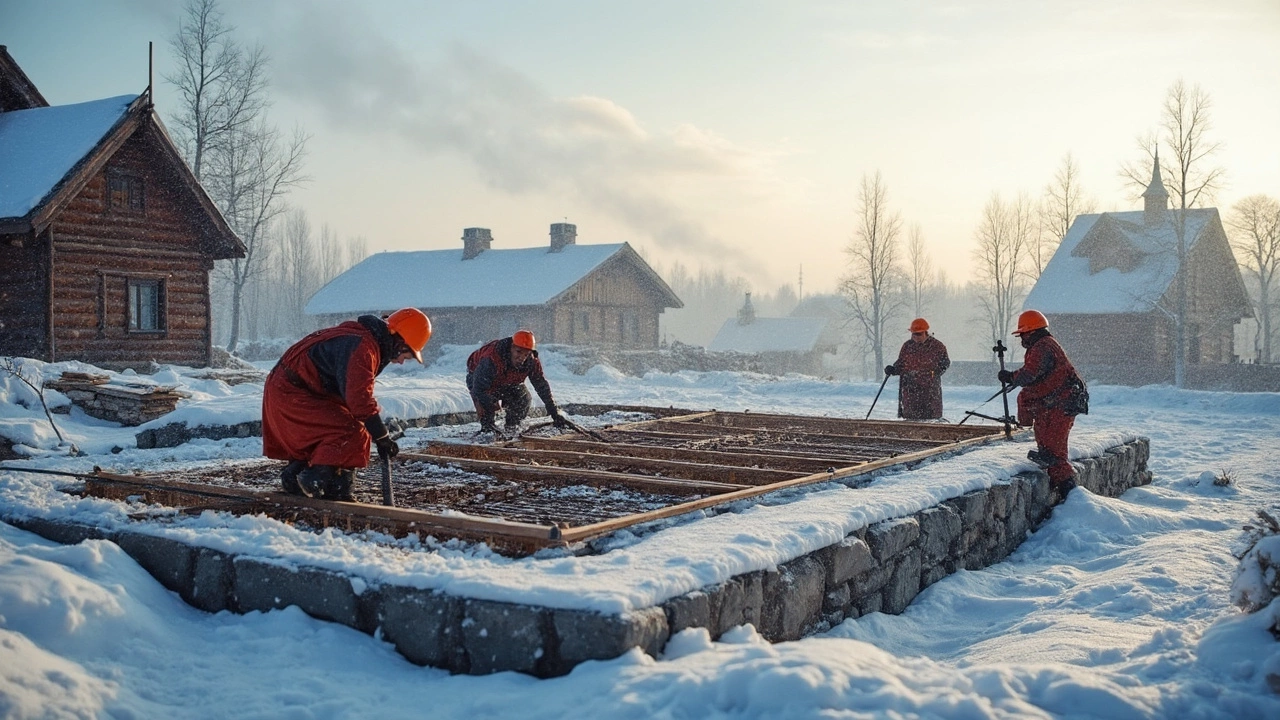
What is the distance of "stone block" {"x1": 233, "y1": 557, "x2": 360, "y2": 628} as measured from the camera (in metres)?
4.10

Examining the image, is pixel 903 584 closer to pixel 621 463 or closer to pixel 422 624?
pixel 621 463

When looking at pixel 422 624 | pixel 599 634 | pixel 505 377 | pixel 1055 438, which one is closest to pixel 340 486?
pixel 422 624

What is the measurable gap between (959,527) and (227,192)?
105 ft

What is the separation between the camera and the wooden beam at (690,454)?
7.49 m

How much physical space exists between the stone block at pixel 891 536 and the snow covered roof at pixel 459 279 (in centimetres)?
2671

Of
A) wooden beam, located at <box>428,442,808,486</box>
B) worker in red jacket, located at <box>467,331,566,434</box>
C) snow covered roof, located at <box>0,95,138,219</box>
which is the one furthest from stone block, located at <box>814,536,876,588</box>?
snow covered roof, located at <box>0,95,138,219</box>

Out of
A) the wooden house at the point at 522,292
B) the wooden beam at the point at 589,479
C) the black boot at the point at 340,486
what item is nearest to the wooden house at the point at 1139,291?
the wooden house at the point at 522,292

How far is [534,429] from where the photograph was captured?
32.1 ft

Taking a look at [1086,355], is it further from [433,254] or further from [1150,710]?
[1150,710]

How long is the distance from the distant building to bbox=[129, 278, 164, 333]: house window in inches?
1400

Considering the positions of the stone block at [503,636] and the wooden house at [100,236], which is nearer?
the stone block at [503,636]

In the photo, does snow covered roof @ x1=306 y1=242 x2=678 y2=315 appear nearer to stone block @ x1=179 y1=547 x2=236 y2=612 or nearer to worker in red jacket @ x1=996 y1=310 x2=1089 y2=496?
worker in red jacket @ x1=996 y1=310 x2=1089 y2=496

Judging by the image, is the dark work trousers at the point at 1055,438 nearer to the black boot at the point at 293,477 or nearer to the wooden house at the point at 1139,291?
the black boot at the point at 293,477

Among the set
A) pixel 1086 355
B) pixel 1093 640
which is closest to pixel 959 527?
pixel 1093 640
